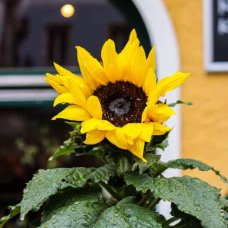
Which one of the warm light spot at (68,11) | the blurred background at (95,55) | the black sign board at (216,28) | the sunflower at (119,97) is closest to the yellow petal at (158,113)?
the sunflower at (119,97)

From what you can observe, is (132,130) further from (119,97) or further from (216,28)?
(216,28)

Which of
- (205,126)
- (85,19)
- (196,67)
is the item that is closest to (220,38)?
(196,67)

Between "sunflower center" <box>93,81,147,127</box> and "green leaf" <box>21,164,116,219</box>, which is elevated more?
"sunflower center" <box>93,81,147,127</box>

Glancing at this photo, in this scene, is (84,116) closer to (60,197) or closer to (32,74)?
(60,197)

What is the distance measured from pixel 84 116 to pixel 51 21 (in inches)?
99.6

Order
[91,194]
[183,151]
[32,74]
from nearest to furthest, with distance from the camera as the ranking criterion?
[91,194]
[183,151]
[32,74]

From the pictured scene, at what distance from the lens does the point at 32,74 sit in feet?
12.5

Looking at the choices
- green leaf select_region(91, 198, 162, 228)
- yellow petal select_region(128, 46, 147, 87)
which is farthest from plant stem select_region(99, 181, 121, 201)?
yellow petal select_region(128, 46, 147, 87)

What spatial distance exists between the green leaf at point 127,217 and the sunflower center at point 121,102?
7.0 inches

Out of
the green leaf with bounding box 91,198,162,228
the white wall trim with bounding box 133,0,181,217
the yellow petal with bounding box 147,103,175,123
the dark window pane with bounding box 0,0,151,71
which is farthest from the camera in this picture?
the dark window pane with bounding box 0,0,151,71

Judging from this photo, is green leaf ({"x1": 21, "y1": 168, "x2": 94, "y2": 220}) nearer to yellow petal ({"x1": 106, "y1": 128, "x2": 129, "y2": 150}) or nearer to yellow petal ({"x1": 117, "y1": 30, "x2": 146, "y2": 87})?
yellow petal ({"x1": 106, "y1": 128, "x2": 129, "y2": 150})

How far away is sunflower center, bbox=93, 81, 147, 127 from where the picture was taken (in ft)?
4.97

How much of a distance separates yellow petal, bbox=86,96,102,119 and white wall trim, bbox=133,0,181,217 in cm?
196

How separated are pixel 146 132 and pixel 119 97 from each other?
0.45ft
